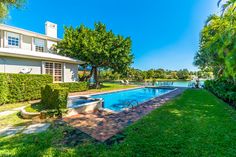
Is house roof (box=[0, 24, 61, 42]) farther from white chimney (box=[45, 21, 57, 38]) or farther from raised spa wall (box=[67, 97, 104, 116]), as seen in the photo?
raised spa wall (box=[67, 97, 104, 116])

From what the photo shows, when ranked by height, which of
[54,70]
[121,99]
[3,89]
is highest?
[54,70]

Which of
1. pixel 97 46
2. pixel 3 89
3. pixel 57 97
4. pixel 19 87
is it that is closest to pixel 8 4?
pixel 3 89

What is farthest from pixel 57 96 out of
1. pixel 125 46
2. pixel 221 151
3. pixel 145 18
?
pixel 145 18

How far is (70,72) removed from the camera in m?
19.5

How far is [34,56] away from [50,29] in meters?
16.1

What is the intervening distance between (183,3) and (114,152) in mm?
22583

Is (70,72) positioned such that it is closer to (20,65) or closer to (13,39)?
(20,65)

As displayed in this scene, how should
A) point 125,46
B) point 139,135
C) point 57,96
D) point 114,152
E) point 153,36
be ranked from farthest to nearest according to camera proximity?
point 153,36 < point 125,46 < point 57,96 < point 139,135 < point 114,152

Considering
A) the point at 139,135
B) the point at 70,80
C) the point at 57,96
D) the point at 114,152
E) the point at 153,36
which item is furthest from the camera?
the point at 153,36

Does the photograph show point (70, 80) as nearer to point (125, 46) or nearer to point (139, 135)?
point (125, 46)

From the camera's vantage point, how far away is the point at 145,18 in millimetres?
30938

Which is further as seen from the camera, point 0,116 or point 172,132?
point 0,116

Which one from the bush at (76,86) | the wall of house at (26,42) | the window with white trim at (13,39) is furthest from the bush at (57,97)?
the wall of house at (26,42)

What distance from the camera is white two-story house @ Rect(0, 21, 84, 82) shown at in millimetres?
13594
